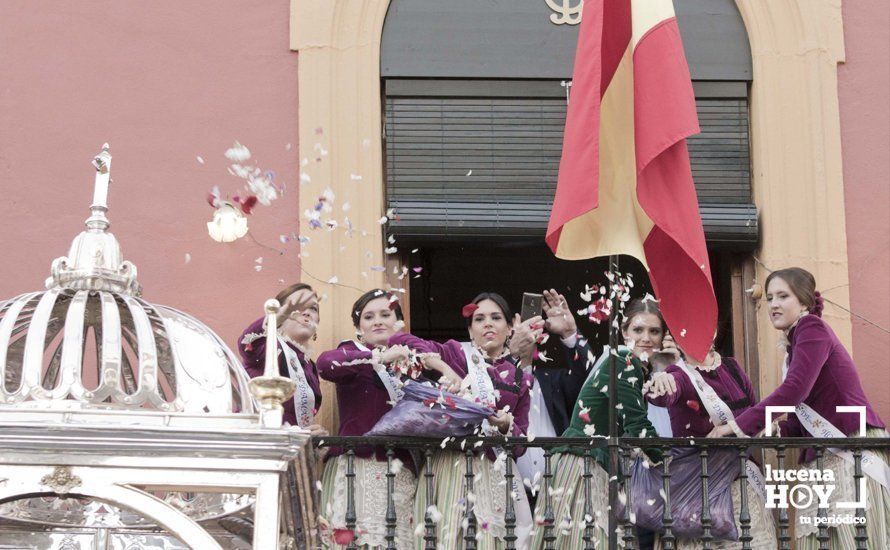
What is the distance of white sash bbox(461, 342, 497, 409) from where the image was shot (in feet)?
26.7

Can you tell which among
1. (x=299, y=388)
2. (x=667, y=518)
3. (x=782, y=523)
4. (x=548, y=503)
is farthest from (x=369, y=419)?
(x=782, y=523)

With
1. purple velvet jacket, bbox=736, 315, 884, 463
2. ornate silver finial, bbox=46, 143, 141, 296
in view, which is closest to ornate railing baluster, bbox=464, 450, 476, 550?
purple velvet jacket, bbox=736, 315, 884, 463

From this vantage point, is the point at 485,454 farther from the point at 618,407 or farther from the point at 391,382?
the point at 618,407

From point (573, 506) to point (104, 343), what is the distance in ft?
10.4

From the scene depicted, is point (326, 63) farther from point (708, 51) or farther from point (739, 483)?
point (739, 483)

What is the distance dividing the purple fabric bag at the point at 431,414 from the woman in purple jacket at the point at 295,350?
0.36m

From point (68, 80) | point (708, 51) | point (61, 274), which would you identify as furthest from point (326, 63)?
point (61, 274)

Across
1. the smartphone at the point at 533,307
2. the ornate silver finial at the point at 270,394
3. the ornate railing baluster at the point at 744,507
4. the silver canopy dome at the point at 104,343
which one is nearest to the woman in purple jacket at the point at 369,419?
the smartphone at the point at 533,307

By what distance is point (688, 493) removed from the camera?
8.20 meters

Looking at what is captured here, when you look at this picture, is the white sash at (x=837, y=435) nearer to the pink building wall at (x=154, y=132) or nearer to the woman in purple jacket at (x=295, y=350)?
the woman in purple jacket at (x=295, y=350)

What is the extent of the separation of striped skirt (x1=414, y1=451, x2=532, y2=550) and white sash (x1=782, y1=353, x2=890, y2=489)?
130 cm

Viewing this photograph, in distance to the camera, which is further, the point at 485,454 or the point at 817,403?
the point at 817,403

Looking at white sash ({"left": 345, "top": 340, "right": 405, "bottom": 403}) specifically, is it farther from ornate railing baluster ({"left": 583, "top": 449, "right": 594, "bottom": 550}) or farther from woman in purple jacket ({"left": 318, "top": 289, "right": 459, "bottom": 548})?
ornate railing baluster ({"left": 583, "top": 449, "right": 594, "bottom": 550})

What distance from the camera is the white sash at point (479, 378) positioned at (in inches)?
321
